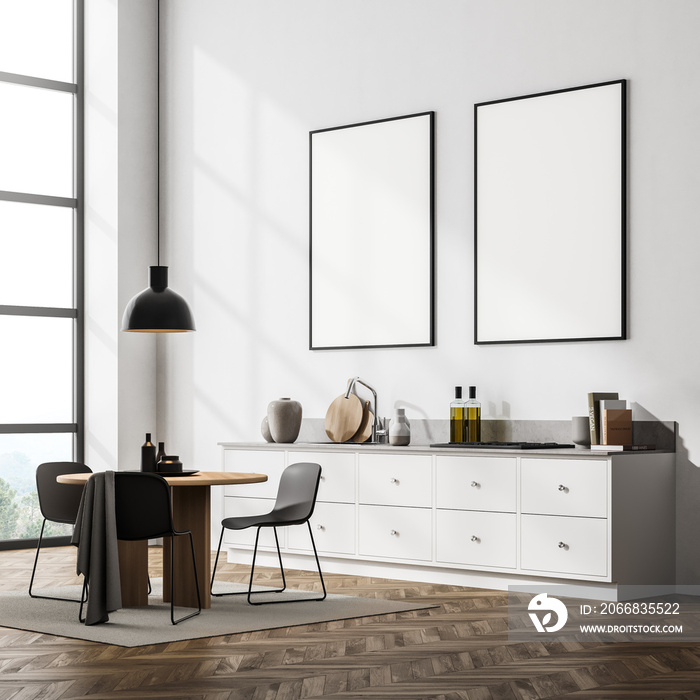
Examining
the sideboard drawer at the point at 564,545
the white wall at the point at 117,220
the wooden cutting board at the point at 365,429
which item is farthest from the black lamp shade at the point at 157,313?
the white wall at the point at 117,220

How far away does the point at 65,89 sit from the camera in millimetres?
8508

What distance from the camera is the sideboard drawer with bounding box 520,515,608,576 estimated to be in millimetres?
5645

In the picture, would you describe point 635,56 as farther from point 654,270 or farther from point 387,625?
point 387,625

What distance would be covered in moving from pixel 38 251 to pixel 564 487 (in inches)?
177

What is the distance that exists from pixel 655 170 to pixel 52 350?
15.0ft

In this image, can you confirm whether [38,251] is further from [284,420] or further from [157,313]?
[157,313]

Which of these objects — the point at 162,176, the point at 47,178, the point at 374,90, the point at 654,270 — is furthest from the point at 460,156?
the point at 47,178

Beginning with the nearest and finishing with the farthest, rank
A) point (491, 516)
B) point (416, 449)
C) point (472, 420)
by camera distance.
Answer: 1. point (491, 516)
2. point (416, 449)
3. point (472, 420)

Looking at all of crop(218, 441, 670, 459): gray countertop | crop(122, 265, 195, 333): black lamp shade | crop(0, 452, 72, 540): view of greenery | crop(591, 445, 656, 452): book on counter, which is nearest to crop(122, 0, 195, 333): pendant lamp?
crop(122, 265, 195, 333): black lamp shade

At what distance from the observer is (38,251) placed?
835 centimetres

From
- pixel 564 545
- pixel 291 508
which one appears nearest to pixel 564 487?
pixel 564 545

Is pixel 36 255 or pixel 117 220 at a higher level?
pixel 117 220

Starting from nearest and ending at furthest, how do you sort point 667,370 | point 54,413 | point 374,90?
point 667,370
point 374,90
point 54,413

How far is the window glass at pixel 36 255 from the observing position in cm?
820
